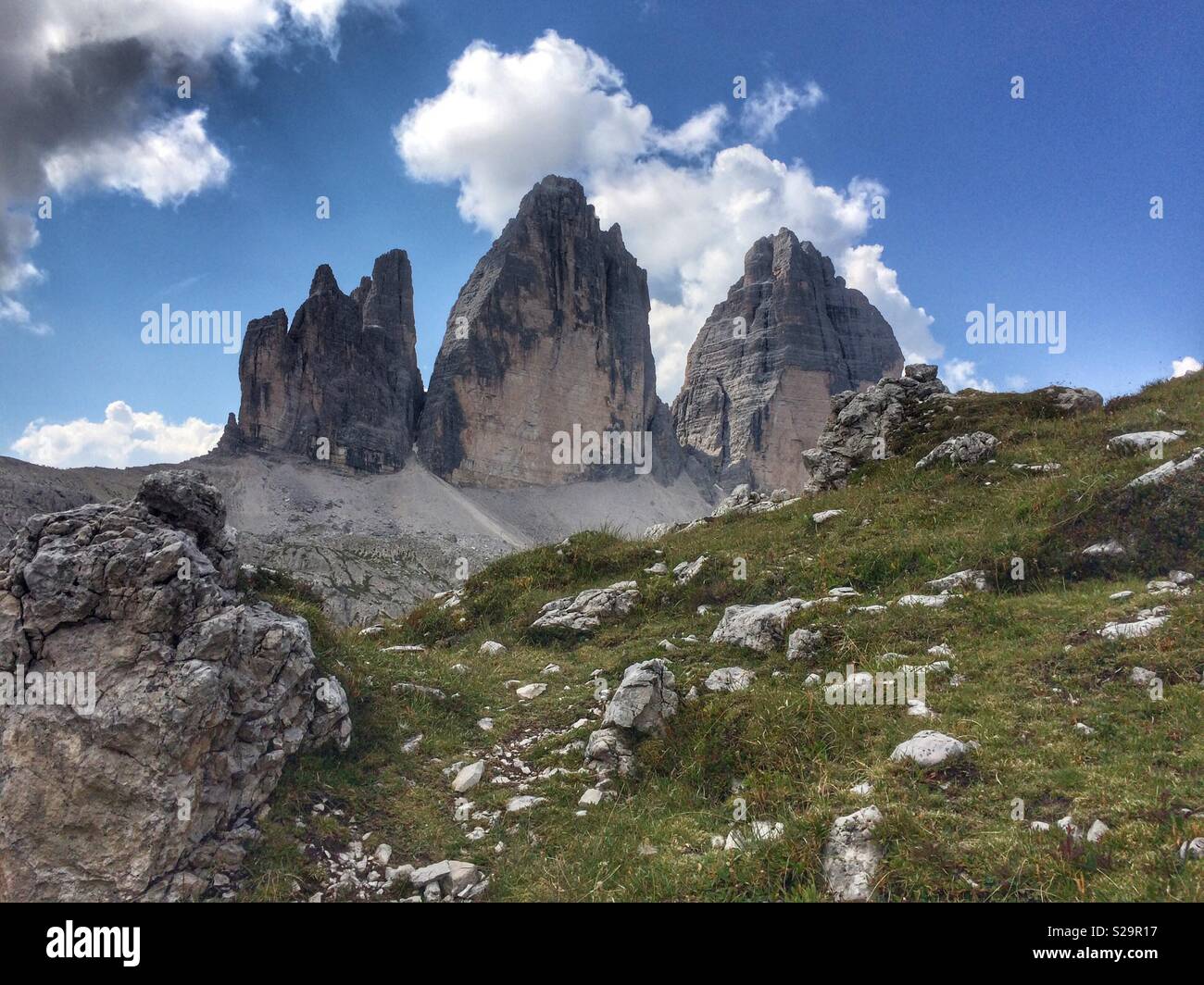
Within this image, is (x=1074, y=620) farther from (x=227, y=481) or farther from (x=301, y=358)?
(x=301, y=358)

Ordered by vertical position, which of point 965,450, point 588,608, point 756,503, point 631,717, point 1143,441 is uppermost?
point 965,450

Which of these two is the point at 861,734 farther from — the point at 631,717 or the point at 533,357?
the point at 533,357

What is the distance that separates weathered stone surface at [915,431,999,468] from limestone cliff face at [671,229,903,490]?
136 m

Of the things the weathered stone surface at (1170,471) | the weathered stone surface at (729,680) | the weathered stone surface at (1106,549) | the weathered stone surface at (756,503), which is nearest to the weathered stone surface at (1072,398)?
the weathered stone surface at (756,503)

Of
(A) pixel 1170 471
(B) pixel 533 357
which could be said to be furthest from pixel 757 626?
(B) pixel 533 357

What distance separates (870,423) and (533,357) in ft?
433

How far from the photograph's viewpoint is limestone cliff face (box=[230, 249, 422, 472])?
13888cm

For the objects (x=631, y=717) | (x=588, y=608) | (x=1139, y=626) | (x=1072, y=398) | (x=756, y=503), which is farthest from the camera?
(x=756, y=503)

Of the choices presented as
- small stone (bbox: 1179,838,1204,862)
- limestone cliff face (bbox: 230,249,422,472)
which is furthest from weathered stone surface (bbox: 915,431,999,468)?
limestone cliff face (bbox: 230,249,422,472)

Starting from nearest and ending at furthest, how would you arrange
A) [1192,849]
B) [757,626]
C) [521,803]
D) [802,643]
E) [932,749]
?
[1192,849] → [932,749] → [521,803] → [802,643] → [757,626]

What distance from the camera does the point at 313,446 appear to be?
137 m

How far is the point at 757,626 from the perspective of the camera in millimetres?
11250

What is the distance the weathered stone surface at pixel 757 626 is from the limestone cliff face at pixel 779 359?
145752 mm
